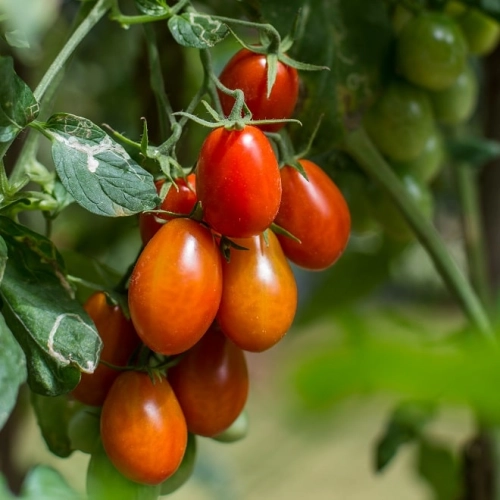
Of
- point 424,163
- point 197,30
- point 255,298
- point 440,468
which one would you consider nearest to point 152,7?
point 197,30

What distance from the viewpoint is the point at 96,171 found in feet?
0.79

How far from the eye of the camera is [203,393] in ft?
0.91

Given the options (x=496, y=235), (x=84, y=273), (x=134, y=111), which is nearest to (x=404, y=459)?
(x=496, y=235)

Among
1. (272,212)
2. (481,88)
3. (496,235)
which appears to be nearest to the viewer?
(272,212)

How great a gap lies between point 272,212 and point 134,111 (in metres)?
0.50

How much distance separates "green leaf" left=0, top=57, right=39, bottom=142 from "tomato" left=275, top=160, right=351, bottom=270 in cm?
11

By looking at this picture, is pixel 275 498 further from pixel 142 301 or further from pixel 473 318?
pixel 142 301

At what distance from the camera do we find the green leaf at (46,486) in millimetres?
278

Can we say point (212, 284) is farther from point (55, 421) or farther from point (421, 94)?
point (421, 94)

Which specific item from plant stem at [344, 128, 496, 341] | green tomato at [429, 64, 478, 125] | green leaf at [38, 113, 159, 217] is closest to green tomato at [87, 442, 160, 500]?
green leaf at [38, 113, 159, 217]

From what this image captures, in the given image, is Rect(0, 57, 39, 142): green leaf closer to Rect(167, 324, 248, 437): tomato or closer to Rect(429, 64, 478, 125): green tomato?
Rect(167, 324, 248, 437): tomato

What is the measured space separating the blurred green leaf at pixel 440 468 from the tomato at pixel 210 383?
359 millimetres

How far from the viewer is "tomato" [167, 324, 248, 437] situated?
0.91ft

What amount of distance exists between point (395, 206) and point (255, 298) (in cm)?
22
